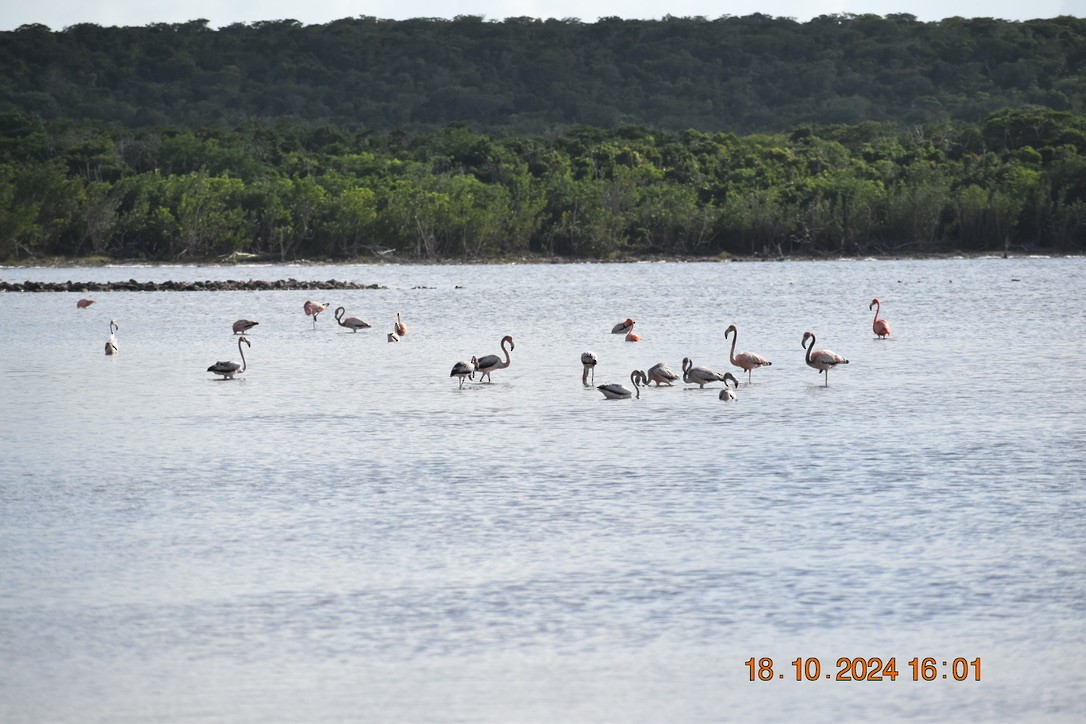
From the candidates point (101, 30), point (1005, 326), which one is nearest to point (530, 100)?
point (101, 30)

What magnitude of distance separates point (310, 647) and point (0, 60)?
571ft

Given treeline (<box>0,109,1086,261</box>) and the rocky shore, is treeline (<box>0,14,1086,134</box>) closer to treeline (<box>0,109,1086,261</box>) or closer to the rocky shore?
treeline (<box>0,109,1086,261</box>)

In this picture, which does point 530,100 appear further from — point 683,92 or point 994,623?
point 994,623

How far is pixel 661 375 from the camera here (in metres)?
20.8

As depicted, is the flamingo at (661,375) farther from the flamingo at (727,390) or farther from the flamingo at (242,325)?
the flamingo at (242,325)

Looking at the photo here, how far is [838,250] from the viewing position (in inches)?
3327

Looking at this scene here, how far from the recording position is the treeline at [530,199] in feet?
252

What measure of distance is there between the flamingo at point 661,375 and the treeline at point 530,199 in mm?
56622

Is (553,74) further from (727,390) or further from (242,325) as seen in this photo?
(727,390)

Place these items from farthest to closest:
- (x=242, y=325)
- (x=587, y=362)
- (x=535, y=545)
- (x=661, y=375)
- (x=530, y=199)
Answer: (x=530, y=199)
(x=242, y=325)
(x=587, y=362)
(x=661, y=375)
(x=535, y=545)

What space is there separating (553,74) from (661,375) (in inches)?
6505

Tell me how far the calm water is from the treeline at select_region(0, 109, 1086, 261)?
54.5 m

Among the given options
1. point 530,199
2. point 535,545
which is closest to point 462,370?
point 535,545

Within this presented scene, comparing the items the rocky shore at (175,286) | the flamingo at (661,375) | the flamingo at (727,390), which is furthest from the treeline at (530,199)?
the flamingo at (727,390)
